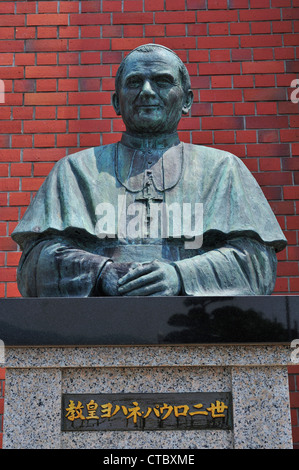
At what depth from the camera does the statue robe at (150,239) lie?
8.73 ft

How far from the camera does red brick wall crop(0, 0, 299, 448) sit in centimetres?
436

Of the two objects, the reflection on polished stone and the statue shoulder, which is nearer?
the reflection on polished stone

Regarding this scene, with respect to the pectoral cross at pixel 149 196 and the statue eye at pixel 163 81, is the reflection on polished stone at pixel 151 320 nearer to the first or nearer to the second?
the pectoral cross at pixel 149 196

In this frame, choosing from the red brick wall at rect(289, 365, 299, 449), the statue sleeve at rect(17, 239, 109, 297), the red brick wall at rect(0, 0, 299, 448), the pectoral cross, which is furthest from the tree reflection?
the red brick wall at rect(0, 0, 299, 448)

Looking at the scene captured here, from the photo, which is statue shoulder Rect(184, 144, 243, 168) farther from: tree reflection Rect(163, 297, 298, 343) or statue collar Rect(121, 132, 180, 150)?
tree reflection Rect(163, 297, 298, 343)

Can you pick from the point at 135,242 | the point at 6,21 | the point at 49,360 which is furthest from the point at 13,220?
the point at 49,360

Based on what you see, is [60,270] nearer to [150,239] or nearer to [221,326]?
[150,239]

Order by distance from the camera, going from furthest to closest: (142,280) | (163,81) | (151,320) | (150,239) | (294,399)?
(294,399), (163,81), (150,239), (142,280), (151,320)

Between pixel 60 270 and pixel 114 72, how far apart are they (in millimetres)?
2191

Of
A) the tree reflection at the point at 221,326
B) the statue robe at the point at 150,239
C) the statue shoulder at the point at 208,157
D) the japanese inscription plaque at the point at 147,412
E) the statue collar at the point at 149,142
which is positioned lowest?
the japanese inscription plaque at the point at 147,412

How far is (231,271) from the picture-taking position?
2676mm

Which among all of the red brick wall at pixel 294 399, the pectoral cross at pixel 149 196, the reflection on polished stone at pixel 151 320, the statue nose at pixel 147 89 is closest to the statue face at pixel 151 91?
the statue nose at pixel 147 89

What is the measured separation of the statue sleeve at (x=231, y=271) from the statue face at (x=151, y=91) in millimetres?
668

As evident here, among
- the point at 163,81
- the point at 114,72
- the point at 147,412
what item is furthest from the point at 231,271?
the point at 114,72
